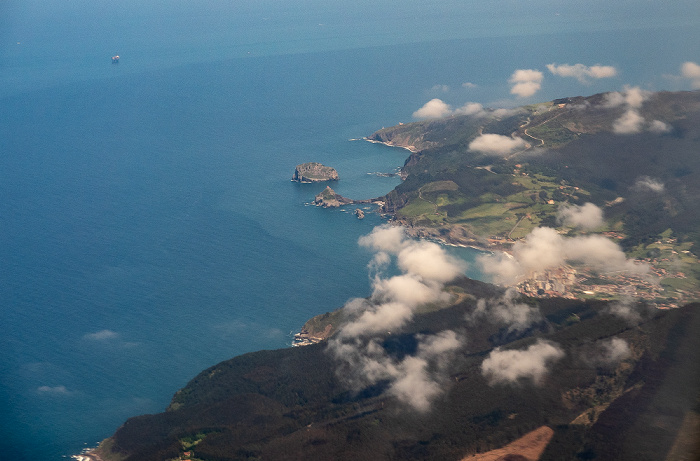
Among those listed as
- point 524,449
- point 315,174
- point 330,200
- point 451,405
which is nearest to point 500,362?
point 451,405

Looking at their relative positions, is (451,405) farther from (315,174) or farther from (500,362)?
(315,174)

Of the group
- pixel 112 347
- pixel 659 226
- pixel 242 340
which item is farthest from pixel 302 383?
pixel 659 226

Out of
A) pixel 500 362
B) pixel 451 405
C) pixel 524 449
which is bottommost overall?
pixel 524 449

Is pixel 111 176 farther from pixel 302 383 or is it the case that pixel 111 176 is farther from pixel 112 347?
pixel 302 383

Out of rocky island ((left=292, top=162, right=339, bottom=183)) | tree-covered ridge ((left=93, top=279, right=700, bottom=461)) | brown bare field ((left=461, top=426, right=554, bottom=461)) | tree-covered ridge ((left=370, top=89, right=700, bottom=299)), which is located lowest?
brown bare field ((left=461, top=426, right=554, bottom=461))

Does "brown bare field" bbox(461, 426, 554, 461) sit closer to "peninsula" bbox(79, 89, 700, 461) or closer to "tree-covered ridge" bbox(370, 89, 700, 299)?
"peninsula" bbox(79, 89, 700, 461)

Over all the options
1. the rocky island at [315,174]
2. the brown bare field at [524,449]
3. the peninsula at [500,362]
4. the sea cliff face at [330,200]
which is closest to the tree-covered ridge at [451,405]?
the peninsula at [500,362]

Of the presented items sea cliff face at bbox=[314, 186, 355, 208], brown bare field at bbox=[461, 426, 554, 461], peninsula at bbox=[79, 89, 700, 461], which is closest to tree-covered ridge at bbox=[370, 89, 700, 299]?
peninsula at bbox=[79, 89, 700, 461]

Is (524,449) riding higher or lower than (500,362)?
lower
